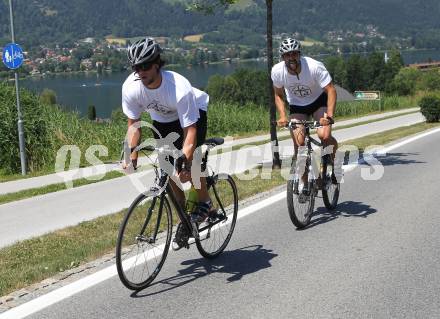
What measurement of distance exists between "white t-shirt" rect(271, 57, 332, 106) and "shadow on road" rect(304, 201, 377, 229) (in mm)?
1444

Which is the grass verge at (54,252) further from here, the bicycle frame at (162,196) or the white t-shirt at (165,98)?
the white t-shirt at (165,98)

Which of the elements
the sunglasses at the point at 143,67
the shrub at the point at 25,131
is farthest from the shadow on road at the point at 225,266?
the shrub at the point at 25,131

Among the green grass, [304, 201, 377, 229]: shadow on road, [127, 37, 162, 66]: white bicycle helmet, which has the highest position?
[127, 37, 162, 66]: white bicycle helmet

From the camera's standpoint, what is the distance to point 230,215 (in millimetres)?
6004

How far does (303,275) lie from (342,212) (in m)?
2.66

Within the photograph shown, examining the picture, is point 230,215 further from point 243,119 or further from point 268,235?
point 243,119

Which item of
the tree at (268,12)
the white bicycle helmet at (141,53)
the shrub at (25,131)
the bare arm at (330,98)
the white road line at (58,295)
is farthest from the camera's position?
the shrub at (25,131)

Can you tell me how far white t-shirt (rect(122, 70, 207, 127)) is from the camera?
178 inches

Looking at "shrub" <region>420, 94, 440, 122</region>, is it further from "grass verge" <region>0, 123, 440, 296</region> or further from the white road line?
the white road line

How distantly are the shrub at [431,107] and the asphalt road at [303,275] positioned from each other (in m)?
18.6

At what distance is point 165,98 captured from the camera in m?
4.61

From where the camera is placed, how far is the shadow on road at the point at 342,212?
7.06 meters

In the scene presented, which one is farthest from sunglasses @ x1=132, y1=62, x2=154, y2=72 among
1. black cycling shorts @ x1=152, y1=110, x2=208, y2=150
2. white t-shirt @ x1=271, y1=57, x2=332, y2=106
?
white t-shirt @ x1=271, y1=57, x2=332, y2=106

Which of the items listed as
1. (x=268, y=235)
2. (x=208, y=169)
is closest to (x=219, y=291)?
(x=208, y=169)
